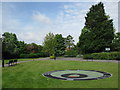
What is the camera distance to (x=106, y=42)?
1421 inches

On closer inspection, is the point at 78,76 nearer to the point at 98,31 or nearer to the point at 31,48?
the point at 98,31

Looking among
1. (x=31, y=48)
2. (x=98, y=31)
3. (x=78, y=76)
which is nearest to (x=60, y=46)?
(x=31, y=48)

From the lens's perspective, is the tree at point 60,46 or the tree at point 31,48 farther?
the tree at point 60,46

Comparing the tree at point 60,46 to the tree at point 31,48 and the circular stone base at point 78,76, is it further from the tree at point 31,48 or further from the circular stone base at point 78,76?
the circular stone base at point 78,76

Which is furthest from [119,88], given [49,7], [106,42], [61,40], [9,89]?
[61,40]

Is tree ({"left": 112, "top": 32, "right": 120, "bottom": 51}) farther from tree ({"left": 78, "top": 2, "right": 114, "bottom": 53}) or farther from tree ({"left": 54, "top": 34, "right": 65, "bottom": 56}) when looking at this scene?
tree ({"left": 54, "top": 34, "right": 65, "bottom": 56})

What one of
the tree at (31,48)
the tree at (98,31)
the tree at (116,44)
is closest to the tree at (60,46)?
the tree at (31,48)

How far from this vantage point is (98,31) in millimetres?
36375

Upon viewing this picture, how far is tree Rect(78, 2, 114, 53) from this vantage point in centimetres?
3606

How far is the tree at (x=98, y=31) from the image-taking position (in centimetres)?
3606

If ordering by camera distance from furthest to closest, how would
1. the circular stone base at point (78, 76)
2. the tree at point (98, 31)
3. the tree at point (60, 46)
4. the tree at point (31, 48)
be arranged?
the tree at point (60, 46) < the tree at point (31, 48) < the tree at point (98, 31) < the circular stone base at point (78, 76)

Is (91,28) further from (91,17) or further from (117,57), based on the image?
(117,57)

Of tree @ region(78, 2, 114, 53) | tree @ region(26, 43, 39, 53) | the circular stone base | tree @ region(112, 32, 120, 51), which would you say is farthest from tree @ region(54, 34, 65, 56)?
the circular stone base

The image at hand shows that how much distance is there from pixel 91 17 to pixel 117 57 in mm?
15684
